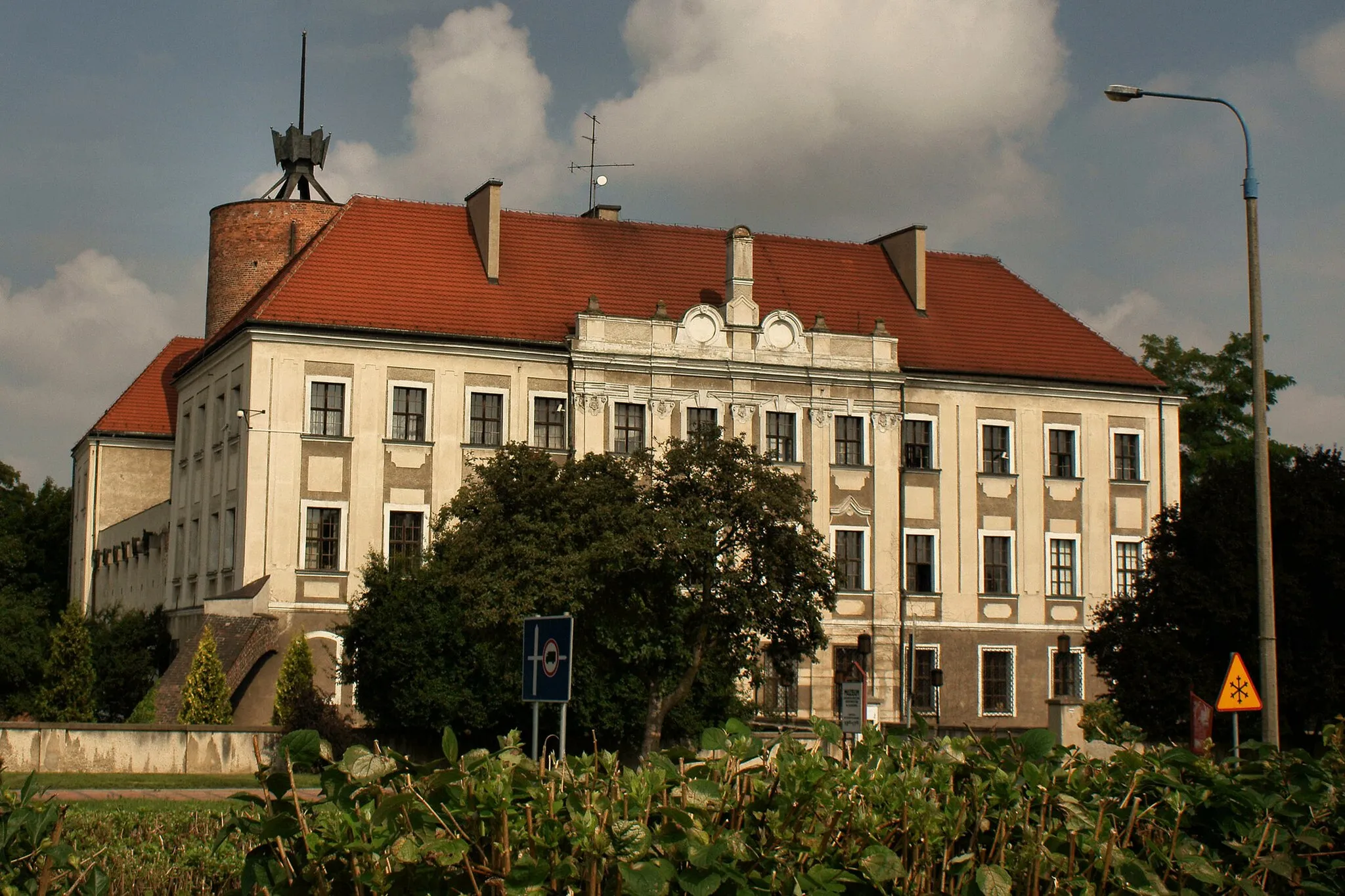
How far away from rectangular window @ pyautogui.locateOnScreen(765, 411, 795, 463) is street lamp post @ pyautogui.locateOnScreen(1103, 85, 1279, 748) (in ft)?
90.1

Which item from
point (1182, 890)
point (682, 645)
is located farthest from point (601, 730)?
point (1182, 890)

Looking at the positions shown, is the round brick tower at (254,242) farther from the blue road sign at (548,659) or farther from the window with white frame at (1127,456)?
the blue road sign at (548,659)

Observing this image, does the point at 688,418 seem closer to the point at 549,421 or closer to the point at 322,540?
the point at 549,421

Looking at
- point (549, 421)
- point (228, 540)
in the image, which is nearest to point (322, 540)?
point (228, 540)

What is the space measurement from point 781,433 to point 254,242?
19.8 m

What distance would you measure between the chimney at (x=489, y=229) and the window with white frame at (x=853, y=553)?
1240 cm

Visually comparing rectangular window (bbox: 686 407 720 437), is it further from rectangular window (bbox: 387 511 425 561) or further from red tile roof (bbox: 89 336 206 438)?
red tile roof (bbox: 89 336 206 438)

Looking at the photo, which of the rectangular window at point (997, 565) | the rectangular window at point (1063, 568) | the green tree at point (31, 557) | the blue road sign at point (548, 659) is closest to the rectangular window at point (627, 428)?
the rectangular window at point (997, 565)

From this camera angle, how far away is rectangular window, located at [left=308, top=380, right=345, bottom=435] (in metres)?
44.5

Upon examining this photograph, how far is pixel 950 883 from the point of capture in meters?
4.85

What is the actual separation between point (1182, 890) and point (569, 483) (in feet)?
100

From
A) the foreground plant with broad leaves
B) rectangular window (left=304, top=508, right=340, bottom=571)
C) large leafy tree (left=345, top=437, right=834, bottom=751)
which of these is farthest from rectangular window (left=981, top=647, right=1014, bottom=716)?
the foreground plant with broad leaves

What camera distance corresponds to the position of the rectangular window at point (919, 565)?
4878 cm

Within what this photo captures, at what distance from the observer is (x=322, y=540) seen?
144 ft
